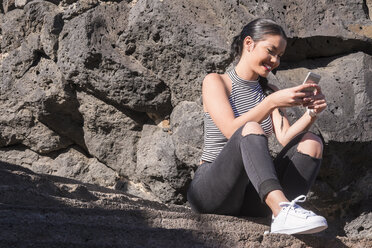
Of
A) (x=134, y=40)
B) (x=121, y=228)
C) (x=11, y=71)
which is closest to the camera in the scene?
(x=121, y=228)

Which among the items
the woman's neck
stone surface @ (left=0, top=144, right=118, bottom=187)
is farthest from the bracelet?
stone surface @ (left=0, top=144, right=118, bottom=187)

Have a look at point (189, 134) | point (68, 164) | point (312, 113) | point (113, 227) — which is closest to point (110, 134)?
point (68, 164)

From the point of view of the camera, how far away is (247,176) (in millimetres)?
2469

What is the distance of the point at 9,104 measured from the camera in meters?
5.38

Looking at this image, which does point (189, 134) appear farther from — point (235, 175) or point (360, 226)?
point (235, 175)

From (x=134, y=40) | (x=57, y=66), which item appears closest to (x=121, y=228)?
(x=134, y=40)

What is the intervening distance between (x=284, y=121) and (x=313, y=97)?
17.3 inches

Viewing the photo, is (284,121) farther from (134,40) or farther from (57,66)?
(57,66)

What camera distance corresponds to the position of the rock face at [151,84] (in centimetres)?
399

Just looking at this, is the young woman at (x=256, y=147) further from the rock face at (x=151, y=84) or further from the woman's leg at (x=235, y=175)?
the rock face at (x=151, y=84)

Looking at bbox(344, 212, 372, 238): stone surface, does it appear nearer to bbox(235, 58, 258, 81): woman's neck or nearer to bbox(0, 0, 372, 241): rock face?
bbox(0, 0, 372, 241): rock face

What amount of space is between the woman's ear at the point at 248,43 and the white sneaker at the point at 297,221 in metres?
0.94

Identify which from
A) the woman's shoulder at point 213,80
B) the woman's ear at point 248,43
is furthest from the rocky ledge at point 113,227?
the woman's ear at point 248,43

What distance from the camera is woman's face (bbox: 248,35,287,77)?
2801mm
